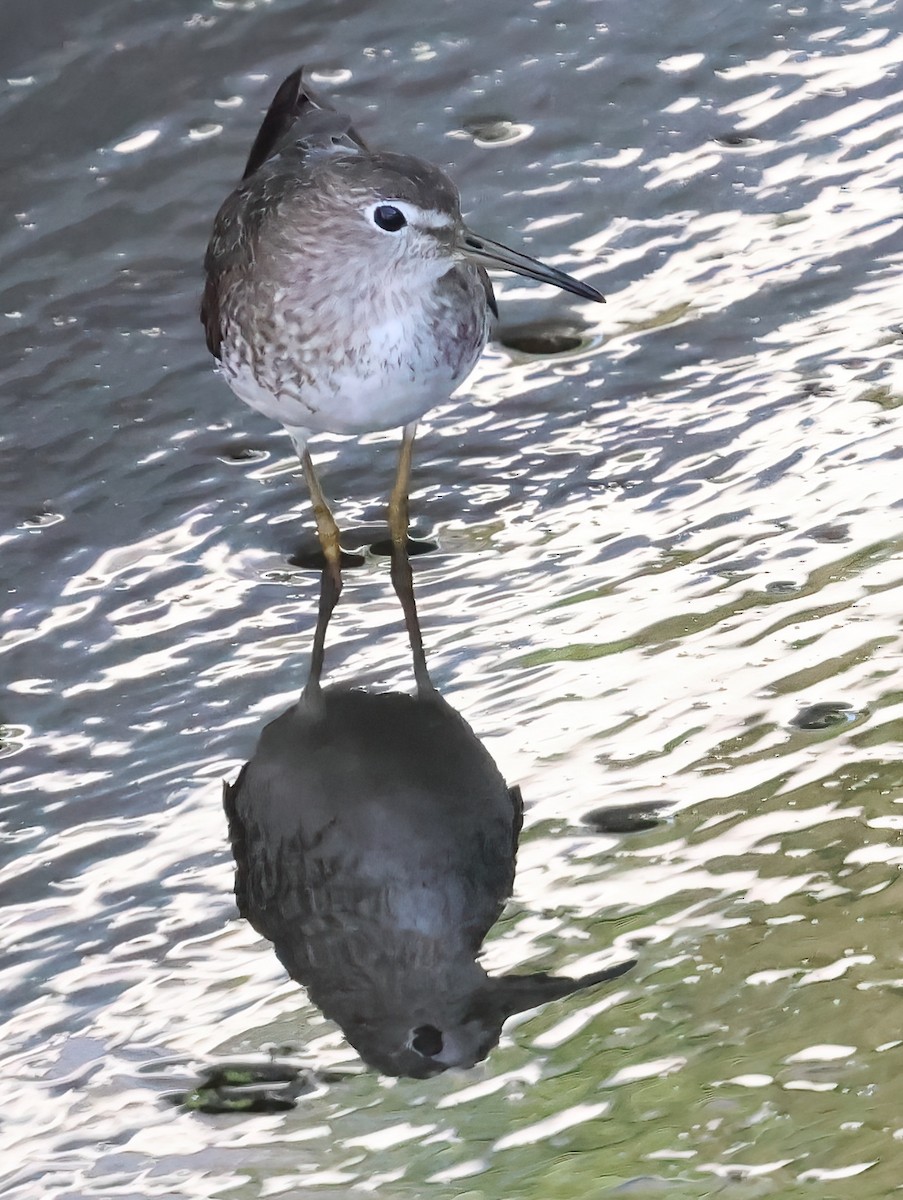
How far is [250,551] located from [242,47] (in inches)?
87.9

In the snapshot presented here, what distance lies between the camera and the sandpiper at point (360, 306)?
3525mm

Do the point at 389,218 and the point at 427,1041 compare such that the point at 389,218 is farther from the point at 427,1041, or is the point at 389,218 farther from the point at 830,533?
the point at 427,1041

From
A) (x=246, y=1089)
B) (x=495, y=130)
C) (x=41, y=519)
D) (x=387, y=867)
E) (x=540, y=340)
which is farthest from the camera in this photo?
(x=495, y=130)

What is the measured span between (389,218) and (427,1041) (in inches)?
68.2

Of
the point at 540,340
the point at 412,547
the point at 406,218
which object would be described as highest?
the point at 406,218

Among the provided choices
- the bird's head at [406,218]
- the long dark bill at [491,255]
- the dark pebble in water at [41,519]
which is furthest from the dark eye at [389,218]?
the dark pebble in water at [41,519]

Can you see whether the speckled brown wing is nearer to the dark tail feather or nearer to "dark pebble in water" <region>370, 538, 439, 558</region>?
the dark tail feather

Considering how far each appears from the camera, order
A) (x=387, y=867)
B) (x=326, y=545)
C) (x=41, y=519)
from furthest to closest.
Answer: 1. (x=41, y=519)
2. (x=326, y=545)
3. (x=387, y=867)

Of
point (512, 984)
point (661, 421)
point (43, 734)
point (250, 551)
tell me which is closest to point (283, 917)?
point (512, 984)

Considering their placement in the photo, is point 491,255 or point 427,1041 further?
point 491,255

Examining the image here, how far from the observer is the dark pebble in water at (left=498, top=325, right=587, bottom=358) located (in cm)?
434

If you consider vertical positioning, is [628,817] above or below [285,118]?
below

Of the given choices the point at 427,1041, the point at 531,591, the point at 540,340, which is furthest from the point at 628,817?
the point at 540,340

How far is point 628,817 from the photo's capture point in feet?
9.46
